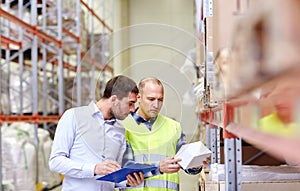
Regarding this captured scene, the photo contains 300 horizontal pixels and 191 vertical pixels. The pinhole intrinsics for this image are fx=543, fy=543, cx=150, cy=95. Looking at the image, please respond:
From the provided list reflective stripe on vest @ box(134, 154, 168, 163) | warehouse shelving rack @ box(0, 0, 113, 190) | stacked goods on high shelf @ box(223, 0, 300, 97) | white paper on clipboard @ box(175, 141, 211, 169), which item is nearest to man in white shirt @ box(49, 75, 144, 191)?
reflective stripe on vest @ box(134, 154, 168, 163)

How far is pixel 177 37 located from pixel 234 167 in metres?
0.81

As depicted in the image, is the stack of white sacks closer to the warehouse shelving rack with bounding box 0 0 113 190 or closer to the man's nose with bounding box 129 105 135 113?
the warehouse shelving rack with bounding box 0 0 113 190

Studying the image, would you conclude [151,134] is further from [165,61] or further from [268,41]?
[268,41]

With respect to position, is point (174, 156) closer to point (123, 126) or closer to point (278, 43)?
point (123, 126)

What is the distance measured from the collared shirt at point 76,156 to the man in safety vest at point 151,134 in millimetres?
70

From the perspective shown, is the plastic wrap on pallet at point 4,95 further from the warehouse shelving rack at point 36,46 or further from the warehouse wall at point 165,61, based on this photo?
the warehouse wall at point 165,61

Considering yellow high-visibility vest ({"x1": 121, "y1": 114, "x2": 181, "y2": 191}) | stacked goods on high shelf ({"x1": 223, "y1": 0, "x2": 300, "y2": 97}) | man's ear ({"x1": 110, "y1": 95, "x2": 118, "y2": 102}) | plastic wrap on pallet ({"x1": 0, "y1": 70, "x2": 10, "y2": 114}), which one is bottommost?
yellow high-visibility vest ({"x1": 121, "y1": 114, "x2": 181, "y2": 191})

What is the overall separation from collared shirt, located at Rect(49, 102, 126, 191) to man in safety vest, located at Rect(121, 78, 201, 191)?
0.07 meters

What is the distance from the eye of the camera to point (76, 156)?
2789mm

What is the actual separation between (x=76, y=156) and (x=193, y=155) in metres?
0.74

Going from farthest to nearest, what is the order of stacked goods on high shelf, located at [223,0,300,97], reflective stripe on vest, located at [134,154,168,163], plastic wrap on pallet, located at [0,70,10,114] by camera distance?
1. plastic wrap on pallet, located at [0,70,10,114]
2. reflective stripe on vest, located at [134,154,168,163]
3. stacked goods on high shelf, located at [223,0,300,97]

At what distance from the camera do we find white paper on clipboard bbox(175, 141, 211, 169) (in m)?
2.32

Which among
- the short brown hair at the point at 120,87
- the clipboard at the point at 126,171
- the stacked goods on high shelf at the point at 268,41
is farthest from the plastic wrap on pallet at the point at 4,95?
the stacked goods on high shelf at the point at 268,41

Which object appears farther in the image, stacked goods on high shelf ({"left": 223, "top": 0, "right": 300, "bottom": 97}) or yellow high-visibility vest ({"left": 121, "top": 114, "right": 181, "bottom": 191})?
yellow high-visibility vest ({"left": 121, "top": 114, "right": 181, "bottom": 191})
